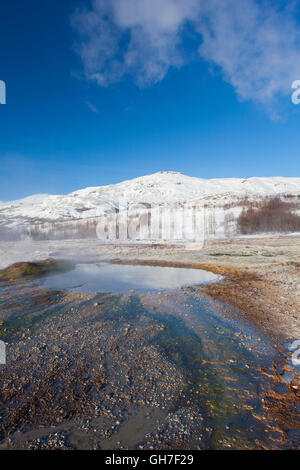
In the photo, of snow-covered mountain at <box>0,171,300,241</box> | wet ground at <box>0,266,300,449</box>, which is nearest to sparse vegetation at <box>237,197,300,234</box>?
snow-covered mountain at <box>0,171,300,241</box>

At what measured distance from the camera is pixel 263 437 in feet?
9.84

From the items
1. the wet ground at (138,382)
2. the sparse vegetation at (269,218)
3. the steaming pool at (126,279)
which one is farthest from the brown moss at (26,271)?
the sparse vegetation at (269,218)

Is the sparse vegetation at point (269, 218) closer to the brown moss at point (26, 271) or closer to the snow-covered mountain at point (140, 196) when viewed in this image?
the snow-covered mountain at point (140, 196)

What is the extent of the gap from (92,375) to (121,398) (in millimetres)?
819

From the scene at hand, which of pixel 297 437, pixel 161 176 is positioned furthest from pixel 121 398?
pixel 161 176

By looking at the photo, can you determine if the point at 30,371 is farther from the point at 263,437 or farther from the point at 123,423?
the point at 263,437

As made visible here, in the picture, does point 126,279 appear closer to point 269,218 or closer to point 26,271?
point 26,271

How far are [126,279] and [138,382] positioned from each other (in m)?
8.47

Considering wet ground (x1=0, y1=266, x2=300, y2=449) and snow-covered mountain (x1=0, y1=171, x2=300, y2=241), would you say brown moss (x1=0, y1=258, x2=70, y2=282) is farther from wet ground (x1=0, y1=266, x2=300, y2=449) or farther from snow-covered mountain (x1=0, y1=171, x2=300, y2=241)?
snow-covered mountain (x1=0, y1=171, x2=300, y2=241)

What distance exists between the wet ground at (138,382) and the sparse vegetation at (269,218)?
138 feet

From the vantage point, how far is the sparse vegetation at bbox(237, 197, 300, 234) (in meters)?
44.6

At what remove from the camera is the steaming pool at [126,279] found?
10742 millimetres

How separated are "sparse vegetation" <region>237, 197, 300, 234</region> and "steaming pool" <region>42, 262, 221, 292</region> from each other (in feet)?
112

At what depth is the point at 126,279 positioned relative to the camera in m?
12.5
